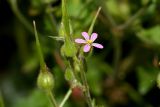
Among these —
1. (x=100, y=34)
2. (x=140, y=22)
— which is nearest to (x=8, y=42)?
(x=100, y=34)

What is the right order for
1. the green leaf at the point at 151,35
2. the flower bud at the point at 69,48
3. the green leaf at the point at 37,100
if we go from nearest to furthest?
the flower bud at the point at 69,48 < the green leaf at the point at 151,35 < the green leaf at the point at 37,100

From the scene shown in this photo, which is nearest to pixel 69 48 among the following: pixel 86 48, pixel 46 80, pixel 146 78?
pixel 86 48

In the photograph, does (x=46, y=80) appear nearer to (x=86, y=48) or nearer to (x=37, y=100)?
(x=86, y=48)

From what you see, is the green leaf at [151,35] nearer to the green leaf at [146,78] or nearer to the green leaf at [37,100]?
the green leaf at [146,78]

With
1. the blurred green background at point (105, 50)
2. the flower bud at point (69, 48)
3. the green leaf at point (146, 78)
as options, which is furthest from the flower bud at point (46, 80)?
the green leaf at point (146, 78)

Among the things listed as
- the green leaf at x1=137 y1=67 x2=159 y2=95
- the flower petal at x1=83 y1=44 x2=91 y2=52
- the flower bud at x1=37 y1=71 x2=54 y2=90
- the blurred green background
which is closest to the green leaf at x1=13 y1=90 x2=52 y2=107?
the blurred green background

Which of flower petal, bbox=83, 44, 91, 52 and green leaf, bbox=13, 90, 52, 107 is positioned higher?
flower petal, bbox=83, 44, 91, 52

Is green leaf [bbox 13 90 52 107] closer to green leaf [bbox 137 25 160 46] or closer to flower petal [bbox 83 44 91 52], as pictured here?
green leaf [bbox 137 25 160 46]

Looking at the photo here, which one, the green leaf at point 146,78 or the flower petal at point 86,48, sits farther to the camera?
the green leaf at point 146,78
